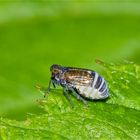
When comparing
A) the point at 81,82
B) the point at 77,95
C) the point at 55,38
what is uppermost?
the point at 55,38

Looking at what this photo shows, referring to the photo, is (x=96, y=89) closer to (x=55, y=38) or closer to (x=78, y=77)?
(x=78, y=77)

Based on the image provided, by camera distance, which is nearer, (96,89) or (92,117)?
(92,117)

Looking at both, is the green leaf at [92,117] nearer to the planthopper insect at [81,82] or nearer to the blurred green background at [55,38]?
the planthopper insect at [81,82]

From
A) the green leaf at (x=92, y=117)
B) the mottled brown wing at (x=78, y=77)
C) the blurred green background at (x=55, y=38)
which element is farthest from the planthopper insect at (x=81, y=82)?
the blurred green background at (x=55, y=38)

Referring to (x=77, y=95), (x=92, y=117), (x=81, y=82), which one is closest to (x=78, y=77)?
(x=81, y=82)

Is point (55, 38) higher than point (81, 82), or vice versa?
point (55, 38)

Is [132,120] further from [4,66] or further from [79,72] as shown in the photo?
[4,66]

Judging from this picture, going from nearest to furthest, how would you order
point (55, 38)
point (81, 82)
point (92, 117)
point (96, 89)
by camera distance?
1. point (92, 117)
2. point (96, 89)
3. point (81, 82)
4. point (55, 38)

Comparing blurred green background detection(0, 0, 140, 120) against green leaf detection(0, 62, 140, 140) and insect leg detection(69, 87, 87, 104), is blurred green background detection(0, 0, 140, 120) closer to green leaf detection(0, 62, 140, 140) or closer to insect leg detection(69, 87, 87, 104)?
insect leg detection(69, 87, 87, 104)

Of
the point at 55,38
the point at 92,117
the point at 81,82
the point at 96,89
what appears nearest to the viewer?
the point at 92,117
